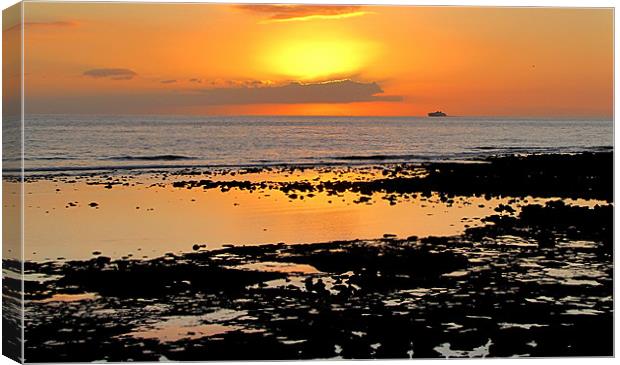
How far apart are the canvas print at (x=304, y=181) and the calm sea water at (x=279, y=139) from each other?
18mm

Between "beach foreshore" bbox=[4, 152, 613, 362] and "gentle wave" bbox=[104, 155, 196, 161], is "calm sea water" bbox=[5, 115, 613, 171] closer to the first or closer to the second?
"gentle wave" bbox=[104, 155, 196, 161]

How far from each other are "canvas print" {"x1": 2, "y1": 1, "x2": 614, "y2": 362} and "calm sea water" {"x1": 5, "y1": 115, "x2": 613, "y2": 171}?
0.06 ft

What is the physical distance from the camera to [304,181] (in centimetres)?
1041

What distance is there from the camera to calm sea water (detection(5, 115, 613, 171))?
33.0 feet

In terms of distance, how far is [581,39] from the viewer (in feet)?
35.5

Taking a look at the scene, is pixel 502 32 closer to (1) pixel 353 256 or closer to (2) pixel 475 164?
(2) pixel 475 164

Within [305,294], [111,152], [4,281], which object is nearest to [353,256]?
[305,294]

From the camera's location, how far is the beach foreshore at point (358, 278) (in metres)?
9.95

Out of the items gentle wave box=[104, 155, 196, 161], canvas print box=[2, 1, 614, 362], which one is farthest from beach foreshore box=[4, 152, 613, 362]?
gentle wave box=[104, 155, 196, 161]

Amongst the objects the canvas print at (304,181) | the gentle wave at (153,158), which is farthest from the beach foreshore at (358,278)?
the gentle wave at (153,158)

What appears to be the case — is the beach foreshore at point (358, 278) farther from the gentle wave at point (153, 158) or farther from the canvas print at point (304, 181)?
the gentle wave at point (153, 158)

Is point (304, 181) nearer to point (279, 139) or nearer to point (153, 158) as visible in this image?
point (279, 139)

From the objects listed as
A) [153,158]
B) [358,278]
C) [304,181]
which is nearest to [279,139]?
[304,181]

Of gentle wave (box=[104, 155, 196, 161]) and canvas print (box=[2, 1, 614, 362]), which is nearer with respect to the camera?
canvas print (box=[2, 1, 614, 362])
